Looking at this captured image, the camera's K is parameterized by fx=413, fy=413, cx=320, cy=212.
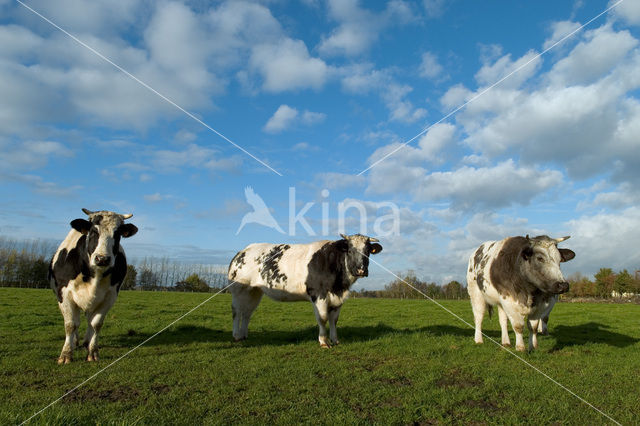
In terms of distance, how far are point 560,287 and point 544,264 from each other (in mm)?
618

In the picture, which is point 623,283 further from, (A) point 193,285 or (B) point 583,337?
(A) point 193,285

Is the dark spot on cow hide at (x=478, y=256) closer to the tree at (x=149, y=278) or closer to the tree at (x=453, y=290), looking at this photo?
the tree at (x=453, y=290)

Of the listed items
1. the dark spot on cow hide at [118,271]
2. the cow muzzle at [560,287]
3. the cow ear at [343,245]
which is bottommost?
the cow muzzle at [560,287]

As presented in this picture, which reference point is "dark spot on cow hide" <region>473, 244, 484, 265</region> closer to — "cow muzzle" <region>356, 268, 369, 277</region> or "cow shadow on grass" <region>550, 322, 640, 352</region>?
"cow shadow on grass" <region>550, 322, 640, 352</region>

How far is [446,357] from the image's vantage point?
28.9ft

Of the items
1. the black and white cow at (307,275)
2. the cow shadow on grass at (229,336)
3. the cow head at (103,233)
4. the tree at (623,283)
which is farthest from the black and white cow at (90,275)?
the tree at (623,283)

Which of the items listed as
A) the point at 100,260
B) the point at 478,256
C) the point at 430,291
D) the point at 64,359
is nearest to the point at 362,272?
the point at 478,256

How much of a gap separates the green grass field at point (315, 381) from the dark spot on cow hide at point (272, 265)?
1.66 metres

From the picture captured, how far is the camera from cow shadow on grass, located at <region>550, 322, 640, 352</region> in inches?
462

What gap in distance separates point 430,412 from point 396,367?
102 inches

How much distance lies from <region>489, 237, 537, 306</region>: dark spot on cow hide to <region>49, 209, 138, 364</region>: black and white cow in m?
8.40

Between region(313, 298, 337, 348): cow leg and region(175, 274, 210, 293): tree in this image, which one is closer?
region(313, 298, 337, 348): cow leg

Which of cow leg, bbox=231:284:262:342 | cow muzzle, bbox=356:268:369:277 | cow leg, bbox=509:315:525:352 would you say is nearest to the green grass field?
cow leg, bbox=231:284:262:342

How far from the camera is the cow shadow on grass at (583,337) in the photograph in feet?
38.5
